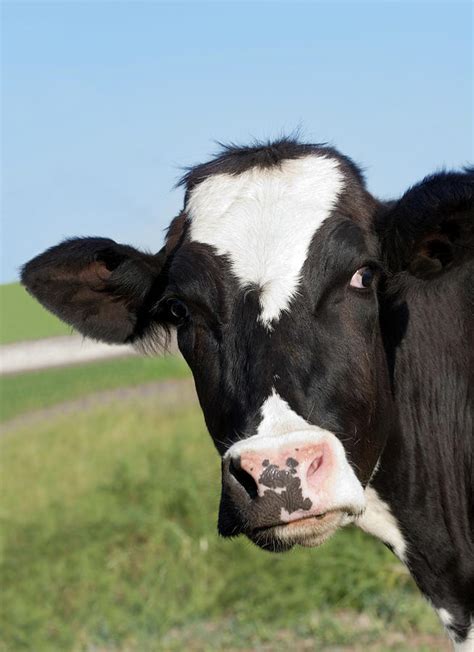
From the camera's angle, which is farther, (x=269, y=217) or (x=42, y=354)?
(x=42, y=354)

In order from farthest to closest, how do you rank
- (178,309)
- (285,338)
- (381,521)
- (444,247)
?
(381,521) → (178,309) → (444,247) → (285,338)

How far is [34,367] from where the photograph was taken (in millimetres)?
13977

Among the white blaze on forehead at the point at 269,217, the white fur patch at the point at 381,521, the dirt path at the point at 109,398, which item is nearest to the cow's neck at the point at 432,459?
the white fur patch at the point at 381,521

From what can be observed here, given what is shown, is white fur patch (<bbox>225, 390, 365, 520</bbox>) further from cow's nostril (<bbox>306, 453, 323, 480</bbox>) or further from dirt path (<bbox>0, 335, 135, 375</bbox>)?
dirt path (<bbox>0, 335, 135, 375</bbox>)

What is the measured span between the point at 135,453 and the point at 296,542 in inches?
315

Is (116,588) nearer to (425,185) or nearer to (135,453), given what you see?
(135,453)

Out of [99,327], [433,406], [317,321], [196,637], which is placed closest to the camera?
[317,321]

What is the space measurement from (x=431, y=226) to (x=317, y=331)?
2.14 ft

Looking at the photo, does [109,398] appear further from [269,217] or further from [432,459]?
[269,217]

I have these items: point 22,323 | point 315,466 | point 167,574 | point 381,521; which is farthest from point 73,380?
point 315,466

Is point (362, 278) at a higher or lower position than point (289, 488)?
higher

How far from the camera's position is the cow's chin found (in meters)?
4.13

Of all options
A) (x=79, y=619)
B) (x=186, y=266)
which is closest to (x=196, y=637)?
(x=79, y=619)

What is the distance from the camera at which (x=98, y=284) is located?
5.52 meters
